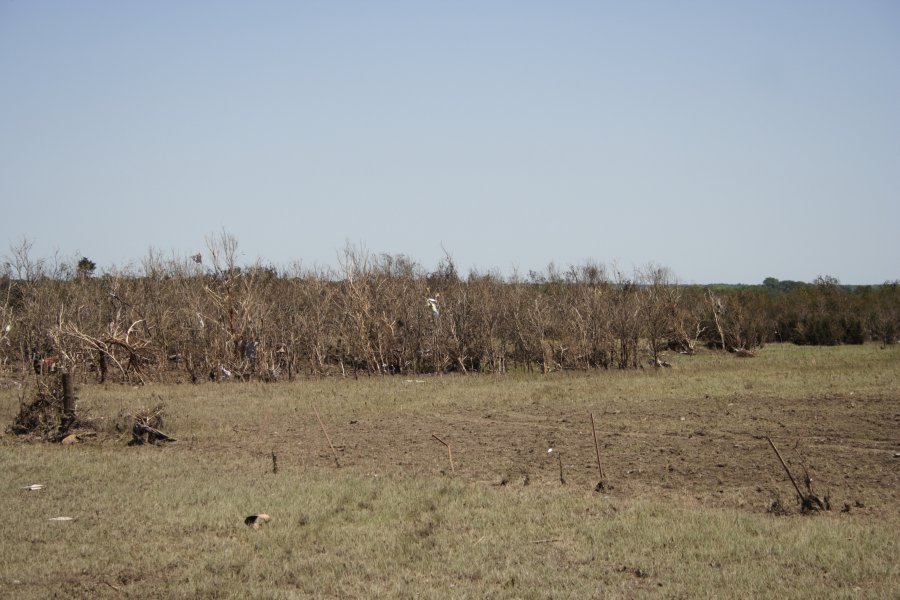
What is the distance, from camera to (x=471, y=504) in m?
10.4

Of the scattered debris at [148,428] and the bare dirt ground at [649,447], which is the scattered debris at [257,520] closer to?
the bare dirt ground at [649,447]

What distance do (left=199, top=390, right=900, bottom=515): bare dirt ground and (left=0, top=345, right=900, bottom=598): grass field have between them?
0.22ft

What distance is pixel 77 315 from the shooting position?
31.0 meters

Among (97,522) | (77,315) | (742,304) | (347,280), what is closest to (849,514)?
(97,522)

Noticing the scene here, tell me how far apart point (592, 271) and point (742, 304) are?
1002cm

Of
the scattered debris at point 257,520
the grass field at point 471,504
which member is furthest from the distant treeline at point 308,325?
the scattered debris at point 257,520

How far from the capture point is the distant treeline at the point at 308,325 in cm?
2881

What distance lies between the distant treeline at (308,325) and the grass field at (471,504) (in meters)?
9.25

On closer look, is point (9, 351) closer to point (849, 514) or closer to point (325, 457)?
point (325, 457)

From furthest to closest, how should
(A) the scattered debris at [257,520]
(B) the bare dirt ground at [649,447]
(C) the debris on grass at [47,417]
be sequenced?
(C) the debris on grass at [47,417]
(B) the bare dirt ground at [649,447]
(A) the scattered debris at [257,520]

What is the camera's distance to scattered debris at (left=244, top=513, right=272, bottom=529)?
9.66 meters

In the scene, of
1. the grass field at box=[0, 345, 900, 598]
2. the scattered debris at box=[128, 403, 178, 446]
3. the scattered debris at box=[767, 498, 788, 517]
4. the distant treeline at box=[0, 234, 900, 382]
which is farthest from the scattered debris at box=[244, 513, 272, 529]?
the distant treeline at box=[0, 234, 900, 382]

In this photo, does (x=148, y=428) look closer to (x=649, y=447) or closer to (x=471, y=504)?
(x=471, y=504)

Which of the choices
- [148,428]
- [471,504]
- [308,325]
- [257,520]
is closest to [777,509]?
[471,504]
